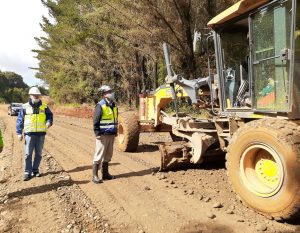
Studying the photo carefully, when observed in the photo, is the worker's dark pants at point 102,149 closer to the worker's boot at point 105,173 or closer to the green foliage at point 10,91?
the worker's boot at point 105,173

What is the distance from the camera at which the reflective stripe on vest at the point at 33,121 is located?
267 inches

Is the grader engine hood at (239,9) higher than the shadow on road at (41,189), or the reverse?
the grader engine hood at (239,9)

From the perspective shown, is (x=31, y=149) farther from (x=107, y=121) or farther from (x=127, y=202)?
(x=127, y=202)

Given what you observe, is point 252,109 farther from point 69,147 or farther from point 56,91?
point 56,91

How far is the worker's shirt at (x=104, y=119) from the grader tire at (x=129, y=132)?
2.61 m

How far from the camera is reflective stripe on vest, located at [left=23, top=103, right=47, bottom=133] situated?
22.2ft

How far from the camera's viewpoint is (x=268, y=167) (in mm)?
4496

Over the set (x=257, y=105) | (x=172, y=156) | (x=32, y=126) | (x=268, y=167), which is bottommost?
(x=172, y=156)

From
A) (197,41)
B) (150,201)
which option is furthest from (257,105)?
(150,201)

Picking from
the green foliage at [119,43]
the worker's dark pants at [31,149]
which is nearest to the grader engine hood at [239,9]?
the worker's dark pants at [31,149]

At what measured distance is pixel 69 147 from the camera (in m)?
10.8

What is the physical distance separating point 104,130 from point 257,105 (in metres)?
2.78

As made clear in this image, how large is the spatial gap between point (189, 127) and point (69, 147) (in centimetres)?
498

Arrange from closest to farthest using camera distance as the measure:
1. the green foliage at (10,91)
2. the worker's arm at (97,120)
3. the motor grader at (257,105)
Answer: the motor grader at (257,105)
the worker's arm at (97,120)
the green foliage at (10,91)
